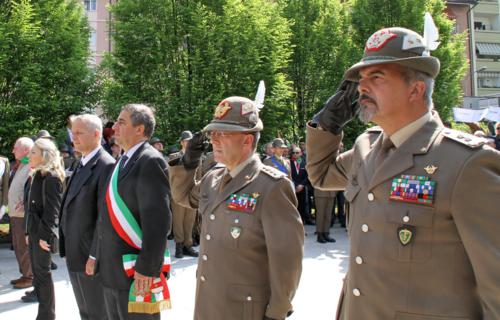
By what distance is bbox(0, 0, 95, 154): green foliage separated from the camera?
14031mm

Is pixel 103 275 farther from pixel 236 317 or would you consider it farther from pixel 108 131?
pixel 108 131

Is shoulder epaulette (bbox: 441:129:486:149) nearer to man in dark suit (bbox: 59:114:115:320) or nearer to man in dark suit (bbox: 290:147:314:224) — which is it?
man in dark suit (bbox: 59:114:115:320)

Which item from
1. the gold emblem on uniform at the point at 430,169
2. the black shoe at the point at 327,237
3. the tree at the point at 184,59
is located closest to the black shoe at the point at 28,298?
the gold emblem on uniform at the point at 430,169

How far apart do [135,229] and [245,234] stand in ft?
3.71

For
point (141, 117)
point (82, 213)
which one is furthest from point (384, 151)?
point (82, 213)

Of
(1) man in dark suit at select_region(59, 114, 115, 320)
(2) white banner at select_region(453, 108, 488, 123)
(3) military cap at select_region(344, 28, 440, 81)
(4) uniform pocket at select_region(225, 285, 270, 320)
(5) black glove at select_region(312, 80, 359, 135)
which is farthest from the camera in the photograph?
(2) white banner at select_region(453, 108, 488, 123)

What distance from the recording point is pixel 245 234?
107 inches

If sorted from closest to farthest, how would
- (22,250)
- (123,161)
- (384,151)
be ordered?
(384,151) → (123,161) → (22,250)

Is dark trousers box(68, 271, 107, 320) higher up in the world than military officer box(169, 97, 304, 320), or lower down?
lower down

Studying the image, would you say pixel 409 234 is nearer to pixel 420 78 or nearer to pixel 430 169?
pixel 430 169

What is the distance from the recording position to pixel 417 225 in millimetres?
1753

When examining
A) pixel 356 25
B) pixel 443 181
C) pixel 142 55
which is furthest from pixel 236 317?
pixel 356 25

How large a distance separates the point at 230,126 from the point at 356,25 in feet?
65.6

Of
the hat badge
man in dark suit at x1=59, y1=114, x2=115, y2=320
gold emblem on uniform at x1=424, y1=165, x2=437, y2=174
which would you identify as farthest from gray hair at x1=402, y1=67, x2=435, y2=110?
man in dark suit at x1=59, y1=114, x2=115, y2=320
